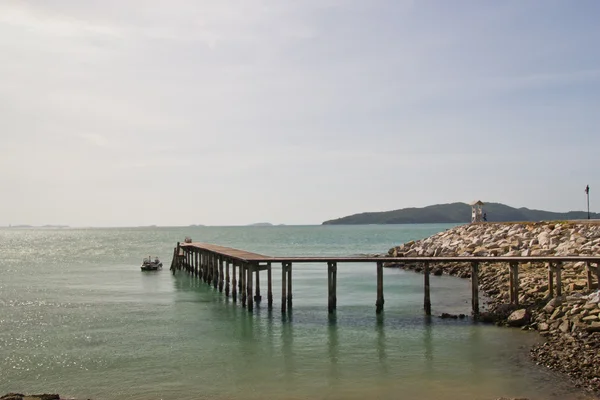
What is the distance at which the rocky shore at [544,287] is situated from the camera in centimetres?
1578

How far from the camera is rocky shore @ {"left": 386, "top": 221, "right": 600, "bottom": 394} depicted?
51.8 ft

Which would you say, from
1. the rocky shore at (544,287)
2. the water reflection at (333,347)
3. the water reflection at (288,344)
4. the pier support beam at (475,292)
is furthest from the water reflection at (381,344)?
the rocky shore at (544,287)

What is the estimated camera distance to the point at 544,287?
25000 millimetres

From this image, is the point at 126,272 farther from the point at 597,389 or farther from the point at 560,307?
the point at 597,389

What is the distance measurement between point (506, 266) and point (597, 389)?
2259cm

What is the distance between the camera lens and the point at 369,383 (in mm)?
14930

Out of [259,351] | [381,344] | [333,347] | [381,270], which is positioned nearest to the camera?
[259,351]

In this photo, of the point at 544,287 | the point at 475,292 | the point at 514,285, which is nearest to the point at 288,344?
the point at 475,292

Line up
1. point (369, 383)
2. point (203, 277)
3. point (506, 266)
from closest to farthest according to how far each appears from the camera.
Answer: point (369, 383) < point (506, 266) < point (203, 277)

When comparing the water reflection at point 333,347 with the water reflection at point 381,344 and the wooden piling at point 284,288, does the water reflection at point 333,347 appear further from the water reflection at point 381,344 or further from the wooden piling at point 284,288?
the wooden piling at point 284,288

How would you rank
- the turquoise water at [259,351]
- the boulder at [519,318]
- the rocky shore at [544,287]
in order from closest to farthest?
the turquoise water at [259,351]
the rocky shore at [544,287]
the boulder at [519,318]

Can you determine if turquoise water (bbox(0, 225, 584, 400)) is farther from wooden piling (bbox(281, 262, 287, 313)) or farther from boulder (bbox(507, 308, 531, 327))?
boulder (bbox(507, 308, 531, 327))

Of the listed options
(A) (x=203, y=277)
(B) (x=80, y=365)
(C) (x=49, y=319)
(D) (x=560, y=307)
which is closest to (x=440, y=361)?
(D) (x=560, y=307)

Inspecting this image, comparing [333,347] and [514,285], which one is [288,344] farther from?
[514,285]
